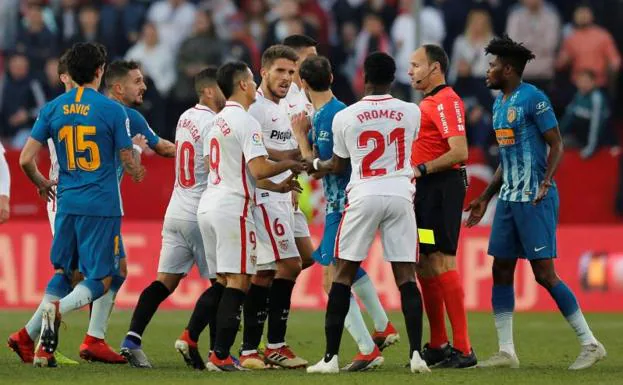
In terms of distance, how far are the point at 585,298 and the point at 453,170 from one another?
23.0 feet

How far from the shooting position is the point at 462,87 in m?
21.3

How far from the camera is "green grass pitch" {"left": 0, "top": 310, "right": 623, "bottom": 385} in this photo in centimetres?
1044

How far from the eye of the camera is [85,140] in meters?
11.3

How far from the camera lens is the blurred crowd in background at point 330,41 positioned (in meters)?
21.4

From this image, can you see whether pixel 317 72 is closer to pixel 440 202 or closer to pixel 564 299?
pixel 440 202

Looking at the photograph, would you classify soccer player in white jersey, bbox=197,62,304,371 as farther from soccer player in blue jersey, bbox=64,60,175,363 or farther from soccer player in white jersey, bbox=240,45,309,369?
soccer player in blue jersey, bbox=64,60,175,363

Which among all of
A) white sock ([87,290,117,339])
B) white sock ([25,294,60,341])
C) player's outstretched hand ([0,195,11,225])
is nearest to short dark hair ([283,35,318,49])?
white sock ([87,290,117,339])

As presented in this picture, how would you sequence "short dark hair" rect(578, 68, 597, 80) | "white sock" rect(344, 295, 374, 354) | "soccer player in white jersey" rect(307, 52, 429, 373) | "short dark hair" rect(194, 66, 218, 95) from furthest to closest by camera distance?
1. "short dark hair" rect(578, 68, 597, 80)
2. "short dark hair" rect(194, 66, 218, 95)
3. "white sock" rect(344, 295, 374, 354)
4. "soccer player in white jersey" rect(307, 52, 429, 373)

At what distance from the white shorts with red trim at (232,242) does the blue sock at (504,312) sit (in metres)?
2.03

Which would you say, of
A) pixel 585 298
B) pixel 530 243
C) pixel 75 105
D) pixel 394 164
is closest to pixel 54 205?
pixel 75 105

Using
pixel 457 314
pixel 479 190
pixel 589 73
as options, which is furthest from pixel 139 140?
pixel 589 73

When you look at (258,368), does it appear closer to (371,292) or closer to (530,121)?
(371,292)

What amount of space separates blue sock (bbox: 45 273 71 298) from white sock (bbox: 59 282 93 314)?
10.0 inches

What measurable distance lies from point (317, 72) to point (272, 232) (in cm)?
130
